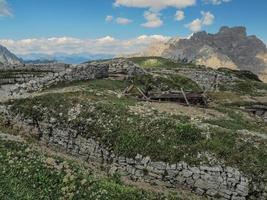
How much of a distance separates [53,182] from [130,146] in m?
7.93

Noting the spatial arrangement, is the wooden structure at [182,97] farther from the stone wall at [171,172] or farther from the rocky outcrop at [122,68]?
the rocky outcrop at [122,68]

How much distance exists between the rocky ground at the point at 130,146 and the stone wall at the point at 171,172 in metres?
0.07

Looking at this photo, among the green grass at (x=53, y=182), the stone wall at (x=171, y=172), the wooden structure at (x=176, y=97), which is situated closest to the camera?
the green grass at (x=53, y=182)

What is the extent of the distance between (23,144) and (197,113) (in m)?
16.3

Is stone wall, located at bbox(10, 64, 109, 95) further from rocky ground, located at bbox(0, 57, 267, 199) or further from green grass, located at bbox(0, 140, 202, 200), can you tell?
green grass, located at bbox(0, 140, 202, 200)

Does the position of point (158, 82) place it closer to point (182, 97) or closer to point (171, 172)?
point (182, 97)

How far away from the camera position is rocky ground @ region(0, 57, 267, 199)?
91.7 feet

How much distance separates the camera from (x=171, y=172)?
30828 millimetres

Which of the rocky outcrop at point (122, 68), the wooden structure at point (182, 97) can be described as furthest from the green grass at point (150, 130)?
the rocky outcrop at point (122, 68)

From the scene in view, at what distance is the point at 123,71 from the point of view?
6319cm

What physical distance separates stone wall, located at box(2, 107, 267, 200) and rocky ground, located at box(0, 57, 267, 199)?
68 mm

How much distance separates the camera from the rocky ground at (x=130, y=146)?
2794cm

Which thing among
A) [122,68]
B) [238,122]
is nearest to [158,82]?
[122,68]

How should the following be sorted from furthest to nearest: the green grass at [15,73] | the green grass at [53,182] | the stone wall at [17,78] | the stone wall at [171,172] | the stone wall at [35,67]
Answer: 1. the stone wall at [35,67]
2. the green grass at [15,73]
3. the stone wall at [17,78]
4. the stone wall at [171,172]
5. the green grass at [53,182]
